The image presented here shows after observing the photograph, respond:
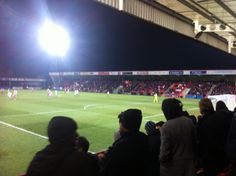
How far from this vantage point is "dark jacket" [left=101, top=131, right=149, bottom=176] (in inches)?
145

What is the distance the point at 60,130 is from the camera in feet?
9.37

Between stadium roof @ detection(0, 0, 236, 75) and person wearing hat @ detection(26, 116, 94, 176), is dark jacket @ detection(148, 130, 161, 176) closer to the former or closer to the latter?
person wearing hat @ detection(26, 116, 94, 176)

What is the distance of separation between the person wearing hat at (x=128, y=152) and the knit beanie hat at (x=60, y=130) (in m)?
0.96

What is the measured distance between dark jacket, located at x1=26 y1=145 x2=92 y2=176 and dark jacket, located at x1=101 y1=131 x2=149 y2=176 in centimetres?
87

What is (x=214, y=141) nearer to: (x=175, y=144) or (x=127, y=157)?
(x=175, y=144)

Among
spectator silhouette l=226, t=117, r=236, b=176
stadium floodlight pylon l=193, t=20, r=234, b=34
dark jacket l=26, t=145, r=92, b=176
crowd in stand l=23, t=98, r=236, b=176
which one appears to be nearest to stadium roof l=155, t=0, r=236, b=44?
stadium floodlight pylon l=193, t=20, r=234, b=34

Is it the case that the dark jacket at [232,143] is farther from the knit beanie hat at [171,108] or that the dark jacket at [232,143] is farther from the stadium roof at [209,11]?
the stadium roof at [209,11]

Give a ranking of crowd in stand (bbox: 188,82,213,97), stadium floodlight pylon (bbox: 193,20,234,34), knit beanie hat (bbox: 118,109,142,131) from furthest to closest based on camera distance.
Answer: crowd in stand (bbox: 188,82,213,97), stadium floodlight pylon (bbox: 193,20,234,34), knit beanie hat (bbox: 118,109,142,131)

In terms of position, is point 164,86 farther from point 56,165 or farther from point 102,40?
point 56,165

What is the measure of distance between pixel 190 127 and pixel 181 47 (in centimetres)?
5265

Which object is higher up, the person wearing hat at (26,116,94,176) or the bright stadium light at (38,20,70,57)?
the bright stadium light at (38,20,70,57)

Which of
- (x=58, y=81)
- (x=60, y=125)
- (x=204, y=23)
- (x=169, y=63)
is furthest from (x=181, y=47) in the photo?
(x=60, y=125)

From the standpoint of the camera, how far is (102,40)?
6506 cm

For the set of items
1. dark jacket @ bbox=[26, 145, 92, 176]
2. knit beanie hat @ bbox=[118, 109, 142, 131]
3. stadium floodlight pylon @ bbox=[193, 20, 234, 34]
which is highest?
stadium floodlight pylon @ bbox=[193, 20, 234, 34]
